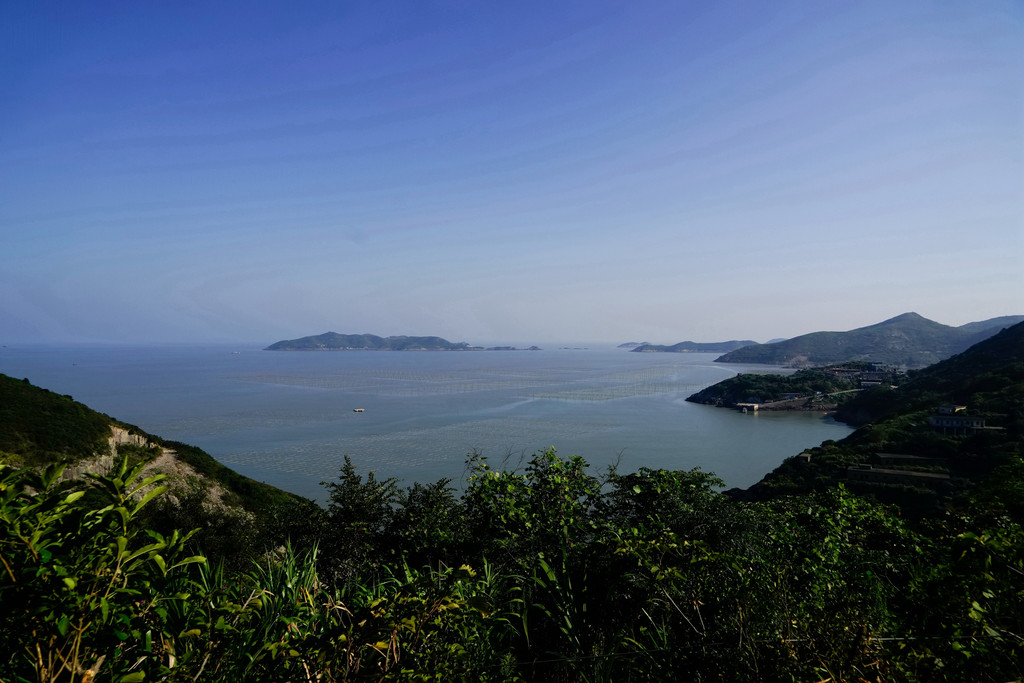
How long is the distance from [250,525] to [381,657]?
1746 centimetres

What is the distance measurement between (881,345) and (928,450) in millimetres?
123015

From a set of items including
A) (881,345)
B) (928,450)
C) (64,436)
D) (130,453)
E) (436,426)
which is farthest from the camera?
(881,345)

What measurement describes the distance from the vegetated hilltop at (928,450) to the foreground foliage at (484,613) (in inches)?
576

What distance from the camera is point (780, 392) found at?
5909 cm

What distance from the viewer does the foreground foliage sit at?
1.18m

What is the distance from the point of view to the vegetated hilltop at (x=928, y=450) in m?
21.8

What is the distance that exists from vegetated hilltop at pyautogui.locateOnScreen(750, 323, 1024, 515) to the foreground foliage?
14627 millimetres

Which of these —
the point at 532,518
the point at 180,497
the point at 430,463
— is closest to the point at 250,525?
the point at 180,497

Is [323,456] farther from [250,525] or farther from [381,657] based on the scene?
[381,657]

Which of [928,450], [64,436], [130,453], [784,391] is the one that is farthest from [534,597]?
[784,391]

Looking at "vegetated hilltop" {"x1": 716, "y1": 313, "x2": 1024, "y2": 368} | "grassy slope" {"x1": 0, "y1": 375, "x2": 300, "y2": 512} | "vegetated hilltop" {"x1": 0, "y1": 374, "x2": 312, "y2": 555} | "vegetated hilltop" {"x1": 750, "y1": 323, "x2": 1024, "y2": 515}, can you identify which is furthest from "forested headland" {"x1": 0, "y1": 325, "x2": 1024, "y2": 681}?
"vegetated hilltop" {"x1": 716, "y1": 313, "x2": 1024, "y2": 368}

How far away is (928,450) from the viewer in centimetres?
2766

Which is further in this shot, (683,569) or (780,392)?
(780,392)

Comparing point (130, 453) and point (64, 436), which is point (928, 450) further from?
point (64, 436)
